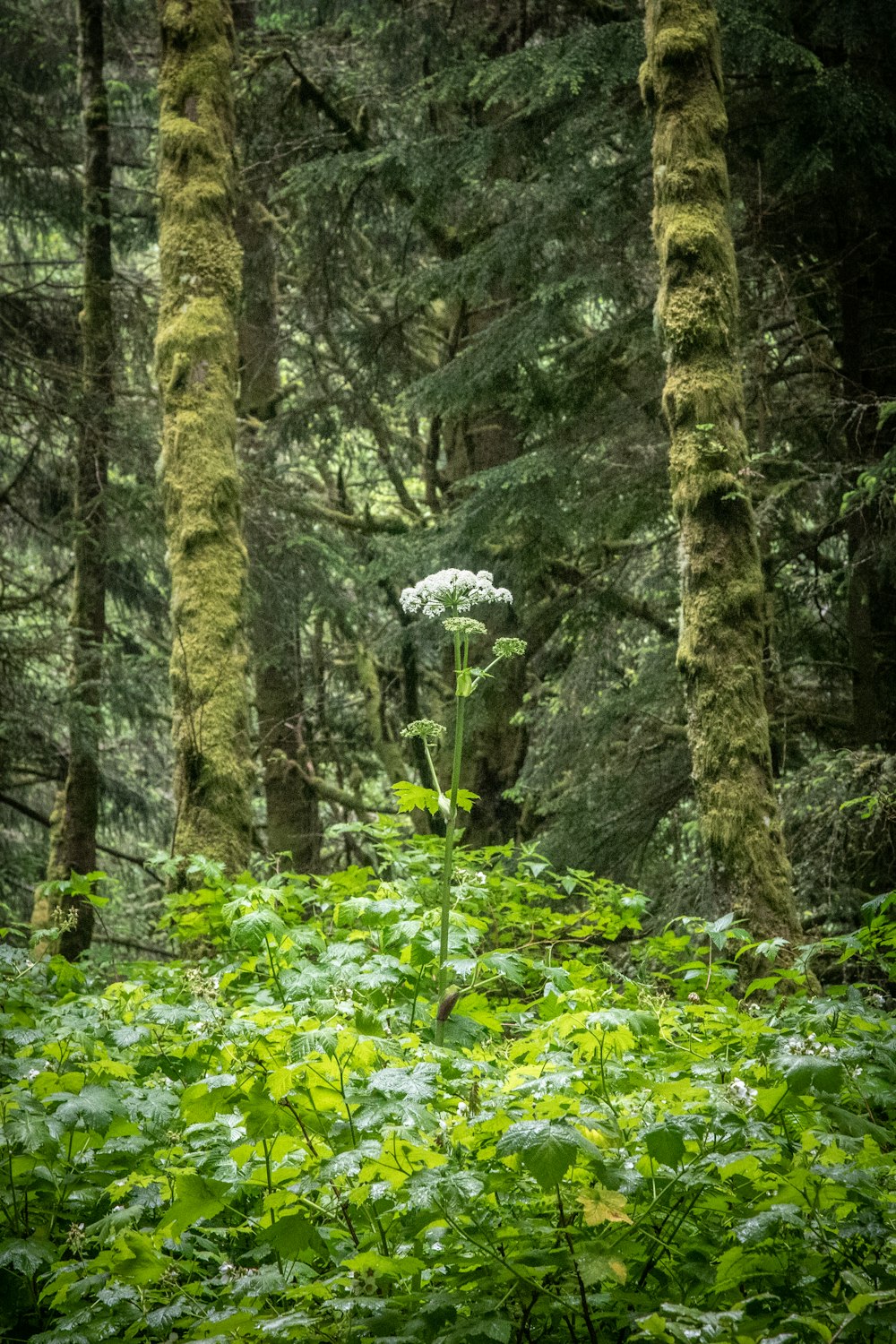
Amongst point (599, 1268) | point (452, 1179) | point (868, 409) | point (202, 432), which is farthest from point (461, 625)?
point (868, 409)

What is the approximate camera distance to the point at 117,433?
30.7 ft

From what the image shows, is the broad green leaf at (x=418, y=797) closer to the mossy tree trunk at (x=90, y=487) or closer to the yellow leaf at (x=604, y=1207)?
the yellow leaf at (x=604, y=1207)

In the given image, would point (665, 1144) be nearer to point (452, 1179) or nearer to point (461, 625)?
point (452, 1179)

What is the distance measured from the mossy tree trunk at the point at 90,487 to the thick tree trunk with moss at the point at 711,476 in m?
5.48

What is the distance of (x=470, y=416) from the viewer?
35.4ft

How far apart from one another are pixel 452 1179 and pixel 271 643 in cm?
959

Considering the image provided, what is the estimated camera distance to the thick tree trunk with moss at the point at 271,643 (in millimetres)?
11188

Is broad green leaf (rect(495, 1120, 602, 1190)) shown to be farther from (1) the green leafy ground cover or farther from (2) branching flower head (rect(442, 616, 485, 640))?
(2) branching flower head (rect(442, 616, 485, 640))

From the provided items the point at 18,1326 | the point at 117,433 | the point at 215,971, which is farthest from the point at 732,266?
the point at 117,433

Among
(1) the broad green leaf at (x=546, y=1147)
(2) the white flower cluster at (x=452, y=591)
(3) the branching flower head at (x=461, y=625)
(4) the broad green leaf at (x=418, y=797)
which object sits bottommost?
(1) the broad green leaf at (x=546, y=1147)

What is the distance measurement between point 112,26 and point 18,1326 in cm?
1207

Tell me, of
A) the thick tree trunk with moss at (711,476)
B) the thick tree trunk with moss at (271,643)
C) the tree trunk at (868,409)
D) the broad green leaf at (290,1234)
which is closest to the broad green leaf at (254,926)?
the broad green leaf at (290,1234)

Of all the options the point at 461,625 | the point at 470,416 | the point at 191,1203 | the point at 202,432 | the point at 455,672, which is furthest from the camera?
the point at 470,416

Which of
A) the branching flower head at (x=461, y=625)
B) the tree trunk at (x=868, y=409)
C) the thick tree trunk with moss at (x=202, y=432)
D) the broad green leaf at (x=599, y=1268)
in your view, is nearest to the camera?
the broad green leaf at (x=599, y=1268)
